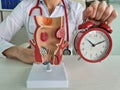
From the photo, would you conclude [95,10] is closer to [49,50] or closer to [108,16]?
[108,16]

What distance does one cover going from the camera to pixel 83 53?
27.0 inches

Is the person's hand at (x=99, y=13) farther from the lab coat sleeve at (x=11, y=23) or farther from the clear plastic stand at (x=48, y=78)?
the lab coat sleeve at (x=11, y=23)

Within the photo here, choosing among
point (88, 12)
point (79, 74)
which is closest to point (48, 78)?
point (79, 74)

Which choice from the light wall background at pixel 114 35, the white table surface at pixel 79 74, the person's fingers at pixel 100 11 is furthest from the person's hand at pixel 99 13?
the light wall background at pixel 114 35

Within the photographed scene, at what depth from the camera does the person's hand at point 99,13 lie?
0.69m

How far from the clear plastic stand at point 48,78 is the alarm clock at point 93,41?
93mm

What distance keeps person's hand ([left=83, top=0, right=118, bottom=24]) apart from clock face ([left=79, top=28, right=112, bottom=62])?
5 cm

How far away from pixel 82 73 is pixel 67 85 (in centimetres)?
11

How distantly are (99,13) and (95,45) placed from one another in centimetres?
10

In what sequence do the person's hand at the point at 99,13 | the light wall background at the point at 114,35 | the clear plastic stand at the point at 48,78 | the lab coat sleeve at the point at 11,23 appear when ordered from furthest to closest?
the light wall background at the point at 114,35 → the lab coat sleeve at the point at 11,23 → the person's hand at the point at 99,13 → the clear plastic stand at the point at 48,78

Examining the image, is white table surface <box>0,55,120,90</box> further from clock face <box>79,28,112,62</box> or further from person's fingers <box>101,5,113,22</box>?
person's fingers <box>101,5,113,22</box>

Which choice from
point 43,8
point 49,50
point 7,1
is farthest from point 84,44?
point 7,1

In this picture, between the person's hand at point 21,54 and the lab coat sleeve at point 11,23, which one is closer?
the person's hand at point 21,54

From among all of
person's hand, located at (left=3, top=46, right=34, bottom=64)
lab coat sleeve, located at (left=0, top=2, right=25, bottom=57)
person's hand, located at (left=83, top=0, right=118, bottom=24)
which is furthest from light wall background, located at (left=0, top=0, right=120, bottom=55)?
person's hand, located at (left=83, top=0, right=118, bottom=24)
